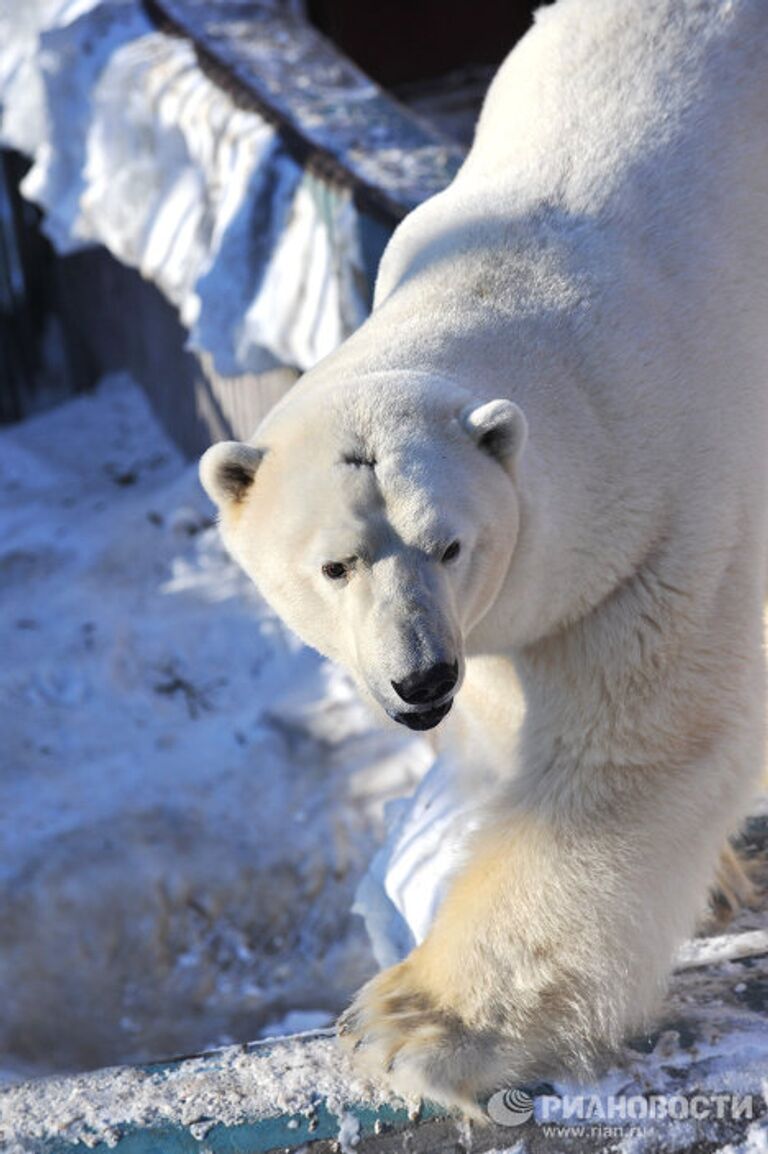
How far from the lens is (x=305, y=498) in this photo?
220 centimetres

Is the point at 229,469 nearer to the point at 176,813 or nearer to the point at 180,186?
the point at 176,813

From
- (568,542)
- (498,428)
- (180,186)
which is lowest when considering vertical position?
(180,186)

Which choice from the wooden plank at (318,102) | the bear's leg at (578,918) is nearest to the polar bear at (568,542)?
the bear's leg at (578,918)

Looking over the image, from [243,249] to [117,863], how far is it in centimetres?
204

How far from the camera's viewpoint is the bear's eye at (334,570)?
216 centimetres

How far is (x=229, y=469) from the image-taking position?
7.66 ft

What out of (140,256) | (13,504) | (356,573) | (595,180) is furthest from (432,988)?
(13,504)

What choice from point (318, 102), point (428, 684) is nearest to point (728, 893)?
point (428, 684)

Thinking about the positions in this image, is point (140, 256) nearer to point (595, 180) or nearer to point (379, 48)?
point (379, 48)

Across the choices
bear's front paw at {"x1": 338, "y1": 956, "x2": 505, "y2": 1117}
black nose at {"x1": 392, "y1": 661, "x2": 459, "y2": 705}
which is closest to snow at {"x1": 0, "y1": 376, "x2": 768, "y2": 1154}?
bear's front paw at {"x1": 338, "y1": 956, "x2": 505, "y2": 1117}

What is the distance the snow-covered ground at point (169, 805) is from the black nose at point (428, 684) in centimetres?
233

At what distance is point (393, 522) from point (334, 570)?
13 cm

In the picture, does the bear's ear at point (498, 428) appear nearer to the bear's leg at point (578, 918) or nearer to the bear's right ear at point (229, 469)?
the bear's right ear at point (229, 469)

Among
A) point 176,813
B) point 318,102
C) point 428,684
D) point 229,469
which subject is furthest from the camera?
point 318,102
